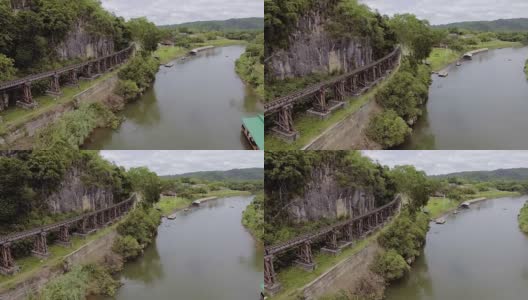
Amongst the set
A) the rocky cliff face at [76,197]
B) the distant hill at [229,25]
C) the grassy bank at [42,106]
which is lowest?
the rocky cliff face at [76,197]

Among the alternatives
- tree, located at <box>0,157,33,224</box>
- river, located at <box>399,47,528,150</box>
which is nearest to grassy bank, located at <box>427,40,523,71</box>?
river, located at <box>399,47,528,150</box>

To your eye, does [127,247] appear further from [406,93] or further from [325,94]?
[406,93]

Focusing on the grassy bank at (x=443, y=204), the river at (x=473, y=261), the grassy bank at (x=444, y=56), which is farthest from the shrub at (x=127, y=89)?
the grassy bank at (x=443, y=204)

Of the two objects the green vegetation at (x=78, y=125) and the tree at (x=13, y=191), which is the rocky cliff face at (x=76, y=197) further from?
the green vegetation at (x=78, y=125)

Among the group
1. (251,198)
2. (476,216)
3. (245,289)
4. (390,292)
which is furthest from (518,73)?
(245,289)

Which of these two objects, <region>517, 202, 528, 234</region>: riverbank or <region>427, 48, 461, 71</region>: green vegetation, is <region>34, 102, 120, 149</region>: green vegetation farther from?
<region>517, 202, 528, 234</region>: riverbank

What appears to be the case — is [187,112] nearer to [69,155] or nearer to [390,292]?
[69,155]
